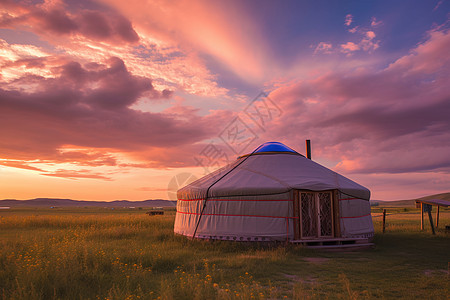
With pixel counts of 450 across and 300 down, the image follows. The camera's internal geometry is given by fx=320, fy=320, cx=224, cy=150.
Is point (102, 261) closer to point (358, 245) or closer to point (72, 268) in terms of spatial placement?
point (72, 268)

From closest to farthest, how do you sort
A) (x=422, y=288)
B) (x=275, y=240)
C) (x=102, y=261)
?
1. (x=422, y=288)
2. (x=102, y=261)
3. (x=275, y=240)

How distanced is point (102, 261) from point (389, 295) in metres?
4.52

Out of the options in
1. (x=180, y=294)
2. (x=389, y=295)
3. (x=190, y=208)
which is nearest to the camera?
(x=180, y=294)

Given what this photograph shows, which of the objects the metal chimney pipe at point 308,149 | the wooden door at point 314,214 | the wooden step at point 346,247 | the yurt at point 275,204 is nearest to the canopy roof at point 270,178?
the yurt at point 275,204

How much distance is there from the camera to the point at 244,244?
27.3 feet

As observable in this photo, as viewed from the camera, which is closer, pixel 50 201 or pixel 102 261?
pixel 102 261

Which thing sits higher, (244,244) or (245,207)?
(245,207)

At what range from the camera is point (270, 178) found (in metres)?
8.98

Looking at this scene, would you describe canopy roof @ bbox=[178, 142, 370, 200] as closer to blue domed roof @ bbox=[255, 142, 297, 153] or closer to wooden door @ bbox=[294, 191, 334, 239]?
blue domed roof @ bbox=[255, 142, 297, 153]

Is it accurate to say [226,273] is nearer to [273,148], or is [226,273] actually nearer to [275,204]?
[275,204]

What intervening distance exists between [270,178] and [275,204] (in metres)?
0.85

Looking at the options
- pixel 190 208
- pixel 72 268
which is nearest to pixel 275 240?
pixel 190 208

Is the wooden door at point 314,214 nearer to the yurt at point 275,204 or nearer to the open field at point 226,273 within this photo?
the yurt at point 275,204

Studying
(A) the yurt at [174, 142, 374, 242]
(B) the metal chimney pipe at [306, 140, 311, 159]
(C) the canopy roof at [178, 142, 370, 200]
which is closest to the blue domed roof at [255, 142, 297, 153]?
(C) the canopy roof at [178, 142, 370, 200]
